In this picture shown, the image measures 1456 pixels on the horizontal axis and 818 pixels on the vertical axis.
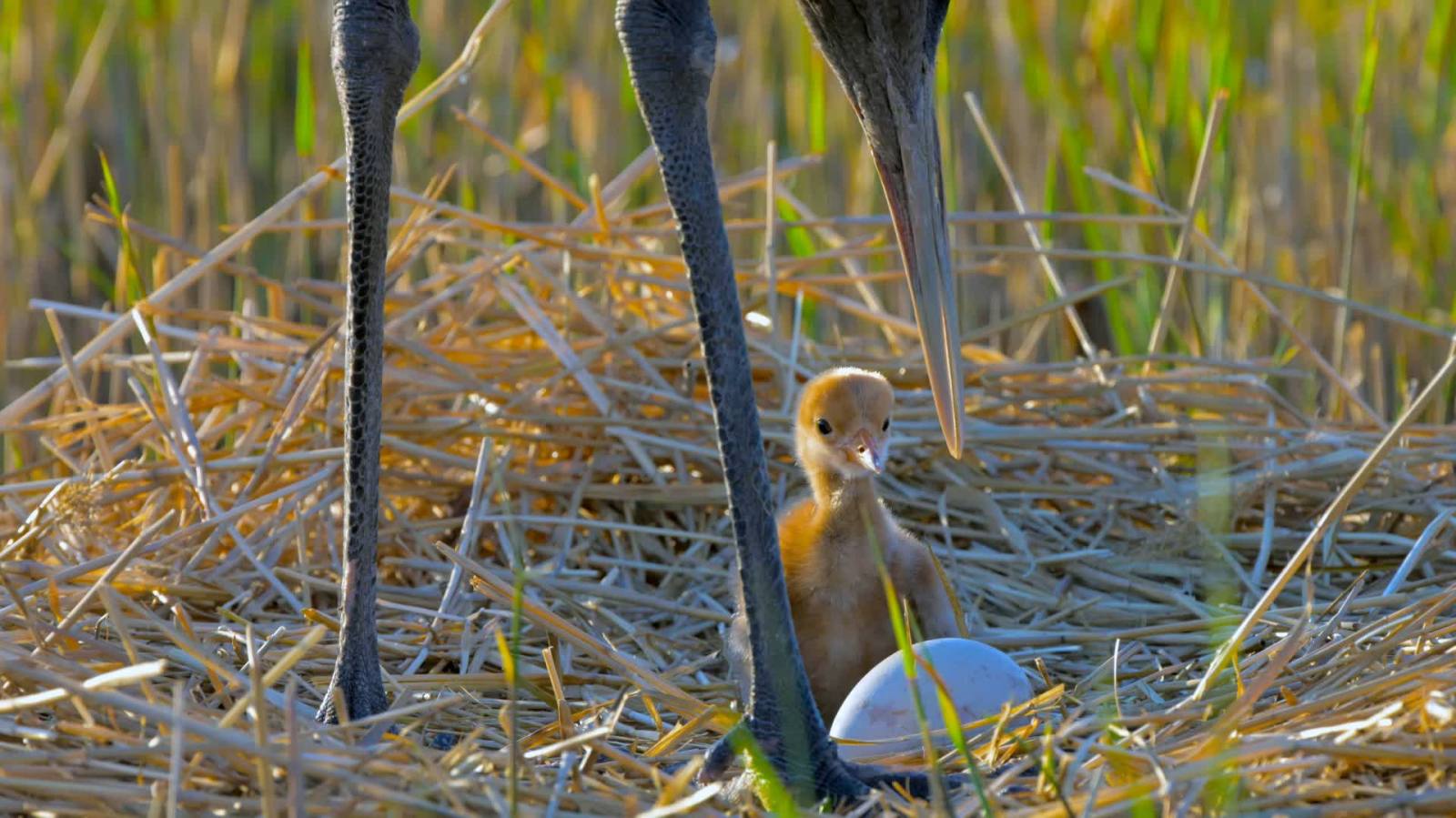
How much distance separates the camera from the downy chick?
112 inches

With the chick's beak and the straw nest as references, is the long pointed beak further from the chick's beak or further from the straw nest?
the straw nest

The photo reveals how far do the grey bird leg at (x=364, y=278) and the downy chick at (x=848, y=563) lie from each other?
0.64m

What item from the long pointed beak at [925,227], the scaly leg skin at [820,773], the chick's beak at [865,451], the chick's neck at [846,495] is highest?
the long pointed beak at [925,227]

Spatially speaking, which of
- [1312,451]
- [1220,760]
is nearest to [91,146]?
[1312,451]

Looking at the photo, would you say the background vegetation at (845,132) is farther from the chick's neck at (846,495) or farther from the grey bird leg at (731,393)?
the grey bird leg at (731,393)

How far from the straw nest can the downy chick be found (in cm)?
20

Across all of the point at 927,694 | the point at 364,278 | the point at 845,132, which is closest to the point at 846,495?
the point at 927,694

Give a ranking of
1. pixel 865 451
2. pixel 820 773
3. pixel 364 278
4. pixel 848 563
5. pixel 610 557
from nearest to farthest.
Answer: pixel 820 773, pixel 364 278, pixel 865 451, pixel 848 563, pixel 610 557

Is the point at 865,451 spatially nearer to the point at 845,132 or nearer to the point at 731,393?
the point at 731,393

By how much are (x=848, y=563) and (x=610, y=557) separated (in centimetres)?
60

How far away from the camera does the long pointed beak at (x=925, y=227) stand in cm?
236

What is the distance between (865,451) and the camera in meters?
2.78

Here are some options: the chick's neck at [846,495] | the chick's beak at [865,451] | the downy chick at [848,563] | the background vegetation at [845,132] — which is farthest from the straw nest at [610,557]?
the background vegetation at [845,132]

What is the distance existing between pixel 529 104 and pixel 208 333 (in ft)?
8.42
